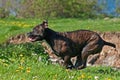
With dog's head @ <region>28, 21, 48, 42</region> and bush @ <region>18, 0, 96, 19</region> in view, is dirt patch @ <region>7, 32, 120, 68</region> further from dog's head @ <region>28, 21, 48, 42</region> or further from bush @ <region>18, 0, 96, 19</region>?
bush @ <region>18, 0, 96, 19</region>

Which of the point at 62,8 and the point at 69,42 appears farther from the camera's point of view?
the point at 62,8

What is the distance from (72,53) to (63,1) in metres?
29.1

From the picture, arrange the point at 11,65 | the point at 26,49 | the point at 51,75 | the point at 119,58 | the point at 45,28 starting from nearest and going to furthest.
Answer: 1. the point at 51,75
2. the point at 11,65
3. the point at 45,28
4. the point at 26,49
5. the point at 119,58

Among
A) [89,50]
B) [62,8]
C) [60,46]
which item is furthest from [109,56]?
[62,8]

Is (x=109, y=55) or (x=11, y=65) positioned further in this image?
(x=109, y=55)

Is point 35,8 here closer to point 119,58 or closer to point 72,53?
point 119,58

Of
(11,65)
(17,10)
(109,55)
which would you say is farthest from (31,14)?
(11,65)

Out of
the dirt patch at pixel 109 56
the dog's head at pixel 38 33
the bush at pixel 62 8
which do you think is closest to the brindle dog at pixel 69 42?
the dog's head at pixel 38 33

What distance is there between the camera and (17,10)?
45.2m

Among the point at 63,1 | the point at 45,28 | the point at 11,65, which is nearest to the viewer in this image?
the point at 11,65

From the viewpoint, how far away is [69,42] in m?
13.2

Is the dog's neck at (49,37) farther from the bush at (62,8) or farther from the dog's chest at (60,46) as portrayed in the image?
the bush at (62,8)

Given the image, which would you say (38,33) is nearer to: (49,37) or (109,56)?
(49,37)

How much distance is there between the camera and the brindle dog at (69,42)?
42.4 ft
